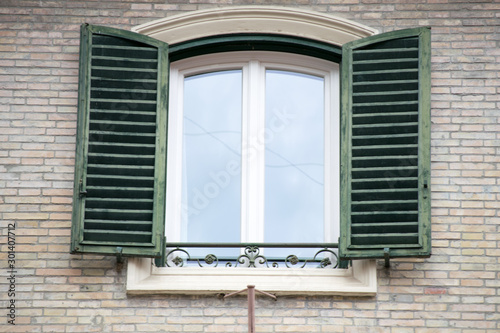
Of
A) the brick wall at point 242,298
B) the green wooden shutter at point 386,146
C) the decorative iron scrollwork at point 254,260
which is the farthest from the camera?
the decorative iron scrollwork at point 254,260

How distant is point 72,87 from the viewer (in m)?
9.23

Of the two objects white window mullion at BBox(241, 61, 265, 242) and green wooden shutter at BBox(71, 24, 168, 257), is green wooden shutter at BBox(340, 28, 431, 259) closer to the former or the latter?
white window mullion at BBox(241, 61, 265, 242)

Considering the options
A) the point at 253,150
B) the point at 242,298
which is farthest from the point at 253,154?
the point at 242,298

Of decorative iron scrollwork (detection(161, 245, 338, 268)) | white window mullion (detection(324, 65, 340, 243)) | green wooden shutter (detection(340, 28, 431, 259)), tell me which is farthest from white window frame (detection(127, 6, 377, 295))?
white window mullion (detection(324, 65, 340, 243))

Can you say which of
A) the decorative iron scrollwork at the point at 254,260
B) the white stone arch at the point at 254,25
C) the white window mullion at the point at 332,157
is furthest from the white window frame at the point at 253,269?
the white window mullion at the point at 332,157

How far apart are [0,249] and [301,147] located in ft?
8.46

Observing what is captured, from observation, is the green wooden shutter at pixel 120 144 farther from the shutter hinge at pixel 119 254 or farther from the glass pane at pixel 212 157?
the glass pane at pixel 212 157

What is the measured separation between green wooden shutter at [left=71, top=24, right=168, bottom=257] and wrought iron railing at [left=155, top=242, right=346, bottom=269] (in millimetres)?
318

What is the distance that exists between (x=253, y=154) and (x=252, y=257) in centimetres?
90

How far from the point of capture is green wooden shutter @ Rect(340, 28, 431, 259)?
28.5 feet

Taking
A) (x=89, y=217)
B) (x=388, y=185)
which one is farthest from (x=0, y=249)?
(x=388, y=185)

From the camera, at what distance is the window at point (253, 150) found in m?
9.15

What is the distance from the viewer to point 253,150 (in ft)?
30.6

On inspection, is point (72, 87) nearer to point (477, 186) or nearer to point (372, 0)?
point (372, 0)
